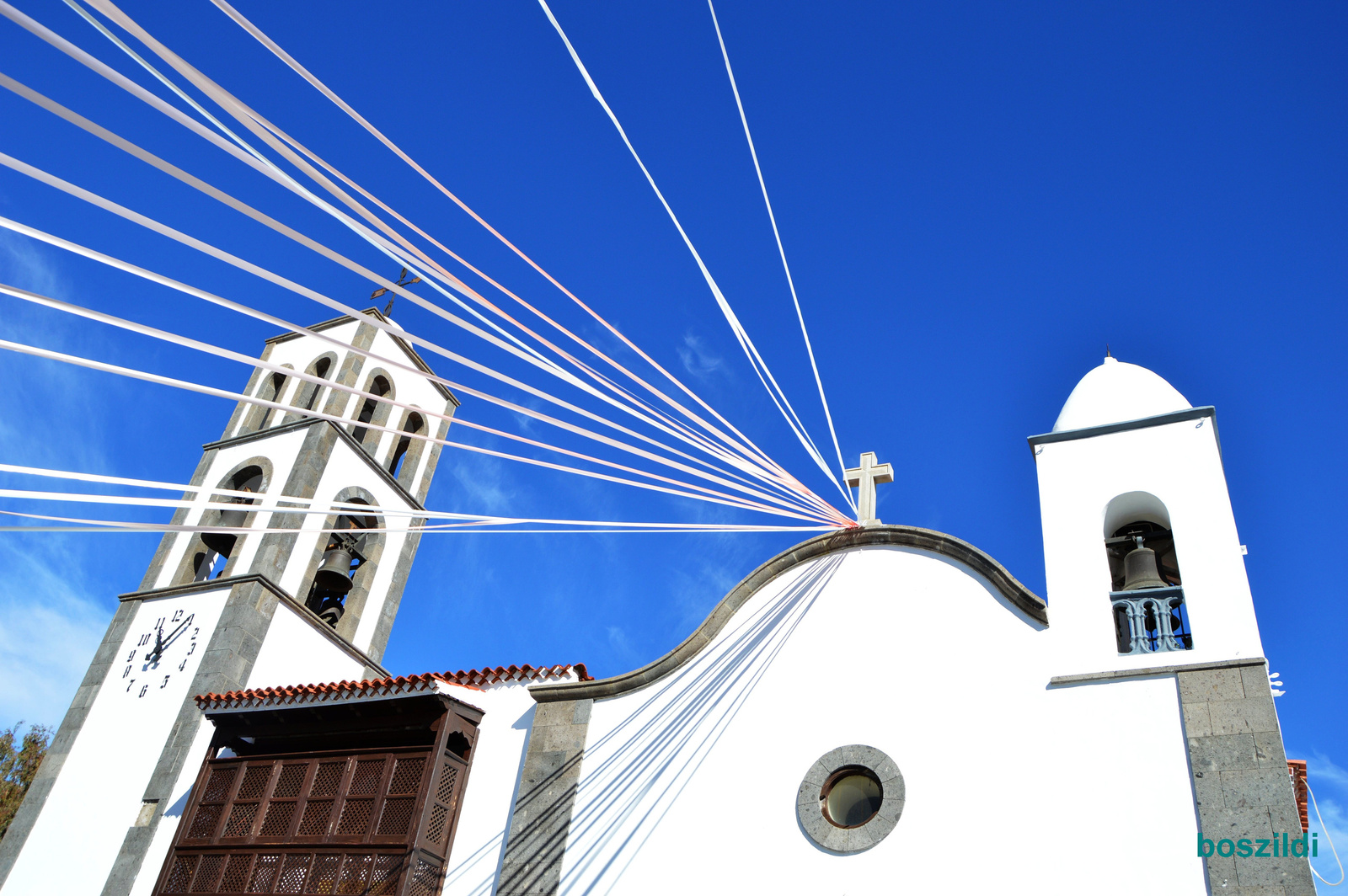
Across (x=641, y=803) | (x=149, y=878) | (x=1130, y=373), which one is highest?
(x=1130, y=373)

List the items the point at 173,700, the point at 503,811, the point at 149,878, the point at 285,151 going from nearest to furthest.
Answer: the point at 285,151, the point at 503,811, the point at 149,878, the point at 173,700

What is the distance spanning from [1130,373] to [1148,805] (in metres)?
4.35

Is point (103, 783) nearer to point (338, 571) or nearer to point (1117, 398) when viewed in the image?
point (338, 571)

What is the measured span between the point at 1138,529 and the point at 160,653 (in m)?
12.7

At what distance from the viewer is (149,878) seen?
1162 centimetres

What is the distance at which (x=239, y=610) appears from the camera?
14023 millimetres

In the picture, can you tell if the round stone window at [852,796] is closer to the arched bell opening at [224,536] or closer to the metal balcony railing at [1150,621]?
the metal balcony railing at [1150,621]

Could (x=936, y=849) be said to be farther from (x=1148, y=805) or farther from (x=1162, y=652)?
(x=1162, y=652)

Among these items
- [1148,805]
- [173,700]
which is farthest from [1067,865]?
[173,700]

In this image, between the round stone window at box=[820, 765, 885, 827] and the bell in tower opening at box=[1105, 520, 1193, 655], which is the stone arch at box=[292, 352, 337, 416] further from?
the bell in tower opening at box=[1105, 520, 1193, 655]

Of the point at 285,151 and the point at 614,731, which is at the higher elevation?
the point at 614,731

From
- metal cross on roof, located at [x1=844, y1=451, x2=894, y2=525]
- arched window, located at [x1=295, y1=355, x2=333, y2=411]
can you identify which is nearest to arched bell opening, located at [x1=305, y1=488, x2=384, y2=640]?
arched window, located at [x1=295, y1=355, x2=333, y2=411]

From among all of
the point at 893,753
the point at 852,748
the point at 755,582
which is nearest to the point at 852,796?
the point at 852,748

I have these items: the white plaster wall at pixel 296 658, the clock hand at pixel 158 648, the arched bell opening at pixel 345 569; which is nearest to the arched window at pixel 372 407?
the arched bell opening at pixel 345 569
